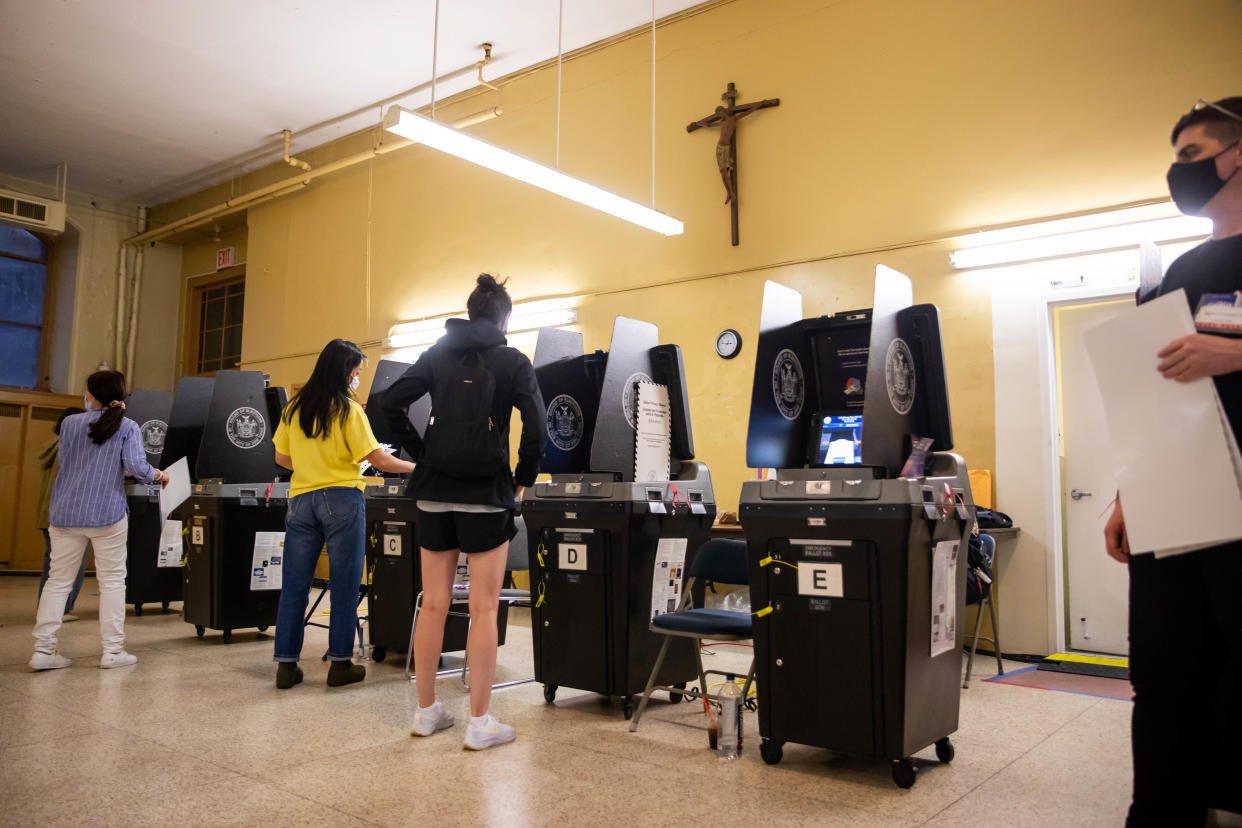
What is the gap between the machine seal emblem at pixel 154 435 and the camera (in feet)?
A: 20.6

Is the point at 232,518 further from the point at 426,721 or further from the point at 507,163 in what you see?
the point at 507,163

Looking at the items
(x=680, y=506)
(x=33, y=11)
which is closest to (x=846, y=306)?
(x=680, y=506)

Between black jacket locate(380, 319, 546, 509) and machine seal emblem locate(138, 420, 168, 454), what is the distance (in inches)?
166

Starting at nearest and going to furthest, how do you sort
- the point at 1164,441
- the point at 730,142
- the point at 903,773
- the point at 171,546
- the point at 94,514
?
the point at 1164,441 → the point at 903,773 → the point at 94,514 → the point at 171,546 → the point at 730,142

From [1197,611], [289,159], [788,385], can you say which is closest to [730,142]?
[788,385]

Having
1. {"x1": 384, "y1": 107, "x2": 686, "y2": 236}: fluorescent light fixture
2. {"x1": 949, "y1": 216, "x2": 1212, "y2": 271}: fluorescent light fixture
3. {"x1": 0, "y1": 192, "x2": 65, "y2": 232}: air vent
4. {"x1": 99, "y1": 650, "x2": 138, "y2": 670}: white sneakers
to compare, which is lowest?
{"x1": 99, "y1": 650, "x2": 138, "y2": 670}: white sneakers

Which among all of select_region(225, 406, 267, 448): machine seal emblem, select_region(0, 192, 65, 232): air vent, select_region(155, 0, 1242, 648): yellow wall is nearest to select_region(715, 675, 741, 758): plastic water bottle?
select_region(155, 0, 1242, 648): yellow wall

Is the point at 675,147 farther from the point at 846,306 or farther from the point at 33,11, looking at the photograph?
the point at 33,11

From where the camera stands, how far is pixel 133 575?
5891 mm

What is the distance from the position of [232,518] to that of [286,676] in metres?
1.44

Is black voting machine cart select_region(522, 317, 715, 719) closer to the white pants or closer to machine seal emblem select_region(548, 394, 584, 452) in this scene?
machine seal emblem select_region(548, 394, 584, 452)

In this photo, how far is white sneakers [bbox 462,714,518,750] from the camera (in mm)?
2773

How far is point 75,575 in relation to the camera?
3.97 meters

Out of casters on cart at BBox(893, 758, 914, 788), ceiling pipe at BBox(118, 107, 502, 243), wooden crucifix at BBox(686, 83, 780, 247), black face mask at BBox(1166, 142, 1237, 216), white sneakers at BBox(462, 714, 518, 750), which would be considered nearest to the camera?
black face mask at BBox(1166, 142, 1237, 216)
